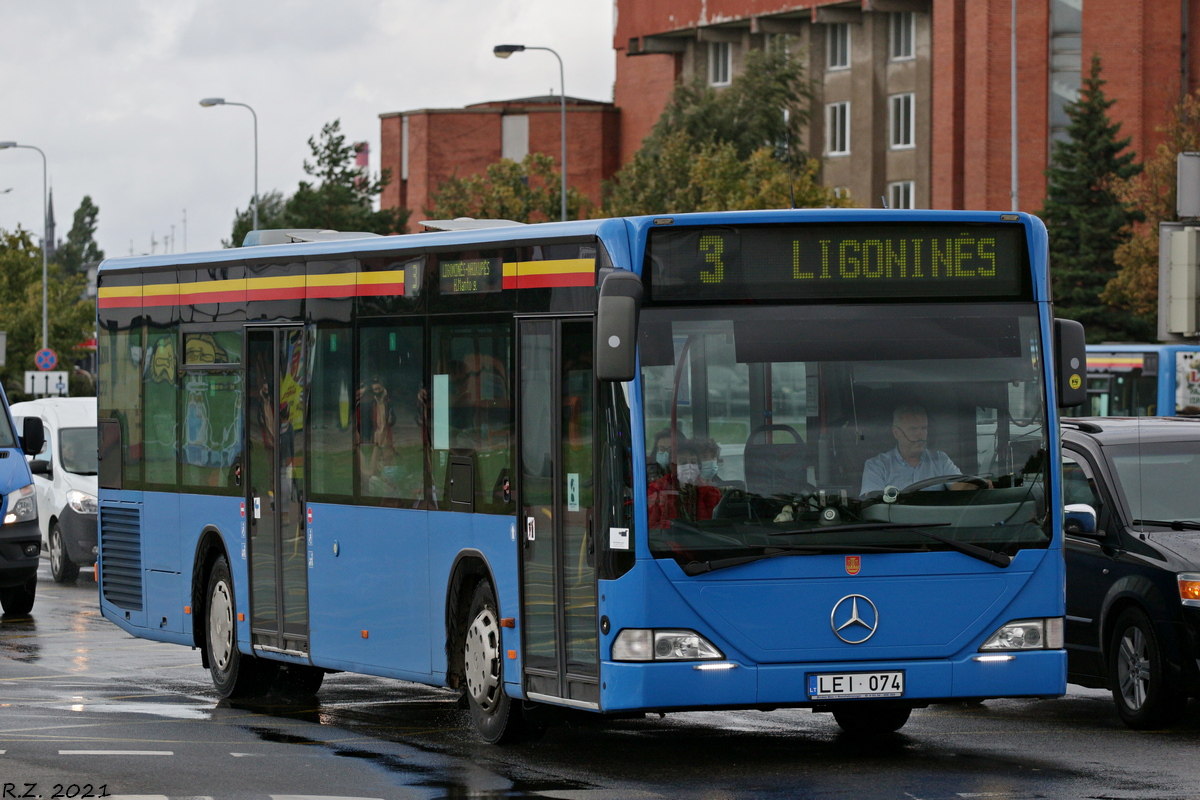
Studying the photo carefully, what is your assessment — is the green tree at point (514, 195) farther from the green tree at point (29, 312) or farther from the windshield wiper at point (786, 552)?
the windshield wiper at point (786, 552)

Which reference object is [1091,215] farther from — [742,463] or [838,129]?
[742,463]

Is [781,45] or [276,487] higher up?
[781,45]

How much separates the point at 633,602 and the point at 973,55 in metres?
56.2

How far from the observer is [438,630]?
11.6m

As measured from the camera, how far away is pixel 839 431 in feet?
32.2

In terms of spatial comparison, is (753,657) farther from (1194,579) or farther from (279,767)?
(1194,579)

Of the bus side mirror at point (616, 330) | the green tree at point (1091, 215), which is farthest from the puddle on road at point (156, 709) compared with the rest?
the green tree at point (1091, 215)

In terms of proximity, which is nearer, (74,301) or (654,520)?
(654,520)

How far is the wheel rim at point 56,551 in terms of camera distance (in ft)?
82.4

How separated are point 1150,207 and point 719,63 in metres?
28.9

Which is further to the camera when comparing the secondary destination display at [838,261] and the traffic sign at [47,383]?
the traffic sign at [47,383]

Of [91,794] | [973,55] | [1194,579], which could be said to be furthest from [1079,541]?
[973,55]

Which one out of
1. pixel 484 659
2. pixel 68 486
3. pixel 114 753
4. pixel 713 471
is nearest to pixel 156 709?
pixel 114 753

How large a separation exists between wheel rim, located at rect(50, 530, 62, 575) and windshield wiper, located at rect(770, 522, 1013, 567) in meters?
16.9
